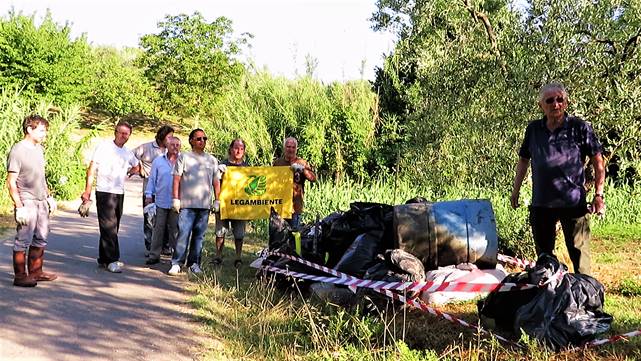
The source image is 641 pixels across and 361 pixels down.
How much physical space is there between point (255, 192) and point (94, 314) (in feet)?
10.3

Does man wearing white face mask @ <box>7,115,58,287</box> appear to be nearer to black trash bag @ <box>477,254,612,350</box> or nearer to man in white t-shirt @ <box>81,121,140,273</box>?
man in white t-shirt @ <box>81,121,140,273</box>

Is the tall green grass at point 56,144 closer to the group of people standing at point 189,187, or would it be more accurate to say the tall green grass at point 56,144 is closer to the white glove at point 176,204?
the group of people standing at point 189,187

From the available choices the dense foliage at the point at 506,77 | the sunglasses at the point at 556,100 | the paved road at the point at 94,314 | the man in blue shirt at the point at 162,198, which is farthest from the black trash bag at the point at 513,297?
the man in blue shirt at the point at 162,198

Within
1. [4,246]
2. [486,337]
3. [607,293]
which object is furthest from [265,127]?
[486,337]

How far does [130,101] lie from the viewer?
36.1m

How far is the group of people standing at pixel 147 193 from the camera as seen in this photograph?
609 cm

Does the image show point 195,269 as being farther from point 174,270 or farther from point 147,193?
point 147,193

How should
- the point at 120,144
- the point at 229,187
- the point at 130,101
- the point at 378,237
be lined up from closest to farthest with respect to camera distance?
the point at 378,237, the point at 120,144, the point at 229,187, the point at 130,101

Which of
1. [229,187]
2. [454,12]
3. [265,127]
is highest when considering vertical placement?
[454,12]

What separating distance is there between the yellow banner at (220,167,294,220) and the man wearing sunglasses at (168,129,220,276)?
455 millimetres

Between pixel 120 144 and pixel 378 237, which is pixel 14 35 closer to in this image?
pixel 120 144

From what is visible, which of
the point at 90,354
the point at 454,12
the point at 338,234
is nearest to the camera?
the point at 90,354

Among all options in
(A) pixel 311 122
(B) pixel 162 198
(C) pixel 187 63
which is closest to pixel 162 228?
(B) pixel 162 198

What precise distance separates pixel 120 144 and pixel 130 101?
99.6 ft
